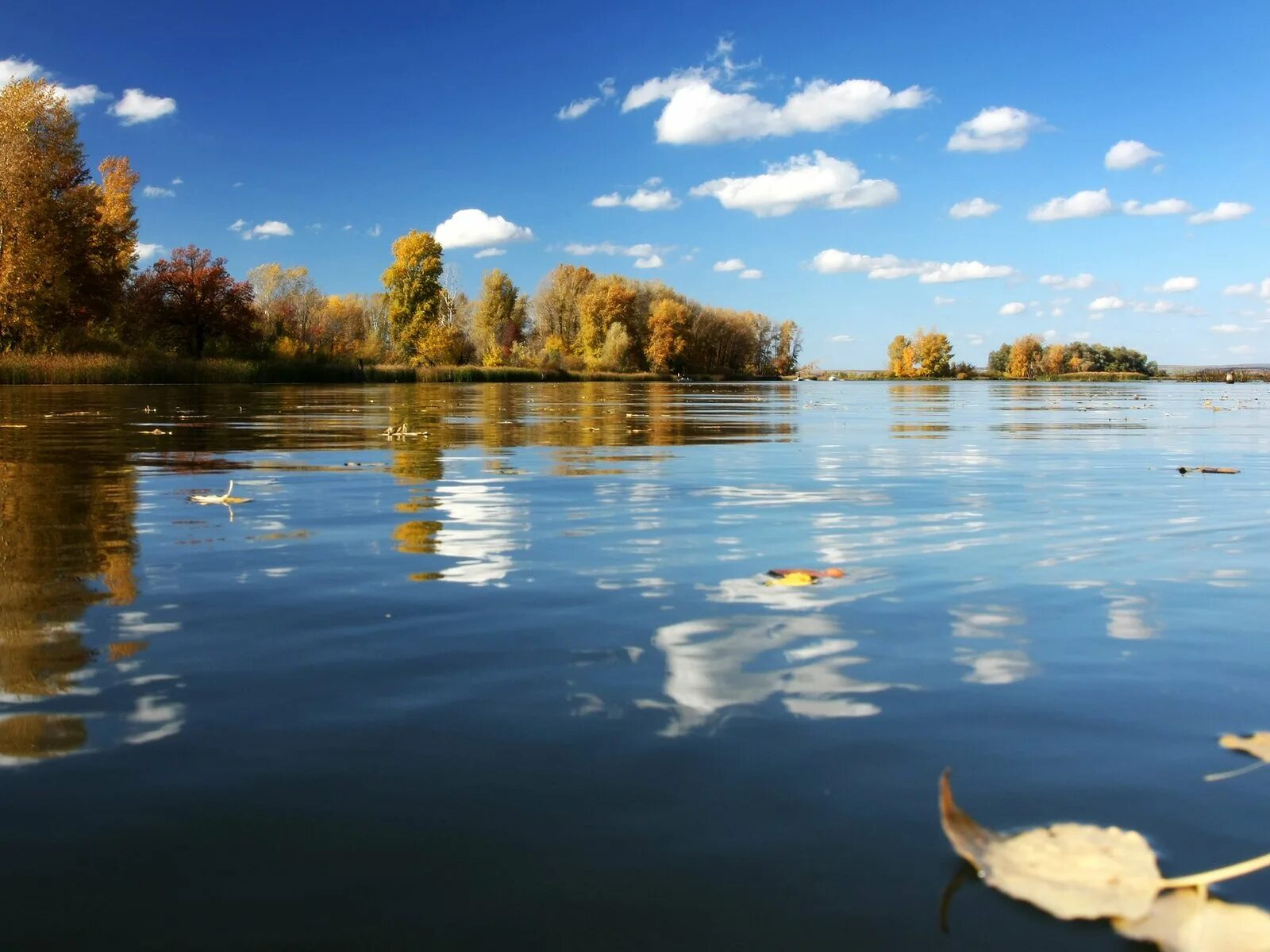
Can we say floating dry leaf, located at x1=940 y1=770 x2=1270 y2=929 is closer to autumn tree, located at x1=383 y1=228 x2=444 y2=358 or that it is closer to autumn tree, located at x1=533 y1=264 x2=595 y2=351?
autumn tree, located at x1=383 y1=228 x2=444 y2=358

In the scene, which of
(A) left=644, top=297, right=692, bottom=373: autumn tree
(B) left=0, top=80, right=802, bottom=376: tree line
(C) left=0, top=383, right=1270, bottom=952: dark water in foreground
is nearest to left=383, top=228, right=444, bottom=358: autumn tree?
(B) left=0, top=80, right=802, bottom=376: tree line

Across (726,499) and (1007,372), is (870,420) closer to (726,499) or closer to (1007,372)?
(726,499)

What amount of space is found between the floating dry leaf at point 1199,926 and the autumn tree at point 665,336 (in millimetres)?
117219

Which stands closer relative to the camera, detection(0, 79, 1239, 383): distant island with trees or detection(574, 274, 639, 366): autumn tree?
detection(0, 79, 1239, 383): distant island with trees

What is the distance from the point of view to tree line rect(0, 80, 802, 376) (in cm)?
4806

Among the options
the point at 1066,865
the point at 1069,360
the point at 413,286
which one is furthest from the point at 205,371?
the point at 1069,360

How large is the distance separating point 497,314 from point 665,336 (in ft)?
66.1

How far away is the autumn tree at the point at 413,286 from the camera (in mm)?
93500

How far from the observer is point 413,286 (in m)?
93.7

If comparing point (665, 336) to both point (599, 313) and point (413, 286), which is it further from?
point (413, 286)

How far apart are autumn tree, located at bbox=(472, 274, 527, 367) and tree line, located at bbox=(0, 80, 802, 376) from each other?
0.60 feet

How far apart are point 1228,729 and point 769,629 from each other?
1.56 metres

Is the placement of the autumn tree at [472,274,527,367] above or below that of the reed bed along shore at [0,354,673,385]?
above

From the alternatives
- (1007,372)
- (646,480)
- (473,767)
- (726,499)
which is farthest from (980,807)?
(1007,372)
